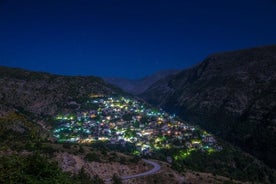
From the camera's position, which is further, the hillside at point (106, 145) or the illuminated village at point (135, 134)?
the illuminated village at point (135, 134)

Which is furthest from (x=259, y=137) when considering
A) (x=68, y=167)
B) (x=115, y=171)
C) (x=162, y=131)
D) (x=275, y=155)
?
(x=68, y=167)

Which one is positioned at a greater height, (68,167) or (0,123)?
(0,123)

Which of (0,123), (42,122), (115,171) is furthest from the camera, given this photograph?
(42,122)

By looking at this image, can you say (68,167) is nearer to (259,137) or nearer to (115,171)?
(115,171)

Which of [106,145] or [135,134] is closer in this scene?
[106,145]

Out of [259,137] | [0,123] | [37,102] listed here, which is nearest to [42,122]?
[37,102]

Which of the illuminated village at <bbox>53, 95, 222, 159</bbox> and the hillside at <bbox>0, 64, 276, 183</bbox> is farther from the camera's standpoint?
the illuminated village at <bbox>53, 95, 222, 159</bbox>

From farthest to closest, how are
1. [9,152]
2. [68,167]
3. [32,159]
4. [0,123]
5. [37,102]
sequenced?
1. [37,102]
2. [0,123]
3. [68,167]
4. [9,152]
5. [32,159]

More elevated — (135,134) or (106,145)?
(135,134)

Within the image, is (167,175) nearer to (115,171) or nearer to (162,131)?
(115,171)

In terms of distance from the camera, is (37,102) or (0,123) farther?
(37,102)
